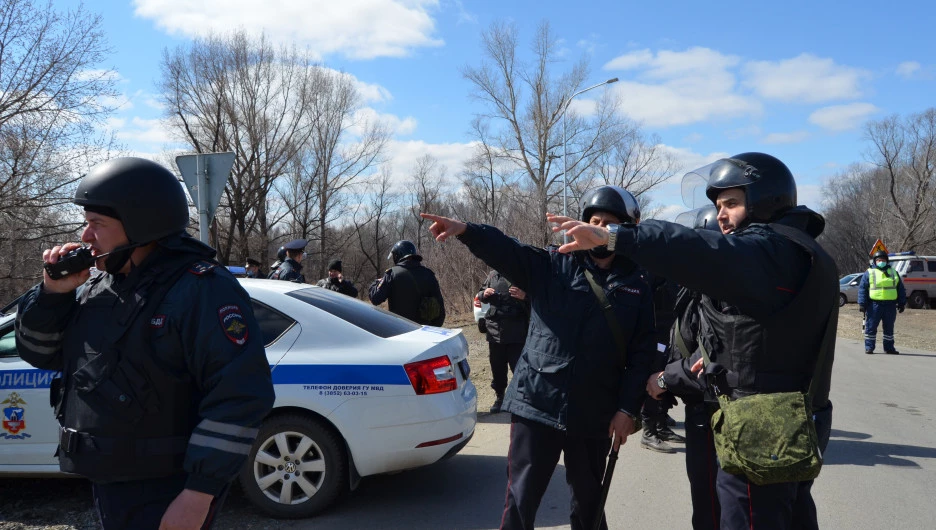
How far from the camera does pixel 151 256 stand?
2.21 m

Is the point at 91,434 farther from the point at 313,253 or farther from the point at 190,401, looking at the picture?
the point at 313,253

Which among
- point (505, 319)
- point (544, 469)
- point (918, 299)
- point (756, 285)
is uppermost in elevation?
point (756, 285)

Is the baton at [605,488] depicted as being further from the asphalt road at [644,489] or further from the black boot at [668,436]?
the black boot at [668,436]

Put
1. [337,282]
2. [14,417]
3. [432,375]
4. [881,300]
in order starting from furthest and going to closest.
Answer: [881,300] → [337,282] → [432,375] → [14,417]

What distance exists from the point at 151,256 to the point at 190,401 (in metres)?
0.50

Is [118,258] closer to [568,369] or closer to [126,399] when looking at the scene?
[126,399]

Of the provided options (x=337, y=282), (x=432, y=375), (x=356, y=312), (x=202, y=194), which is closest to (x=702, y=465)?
(x=432, y=375)

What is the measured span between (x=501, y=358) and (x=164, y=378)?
18.4 feet

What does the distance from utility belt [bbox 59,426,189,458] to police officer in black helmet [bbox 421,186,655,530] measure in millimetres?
1364

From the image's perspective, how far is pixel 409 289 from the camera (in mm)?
7371

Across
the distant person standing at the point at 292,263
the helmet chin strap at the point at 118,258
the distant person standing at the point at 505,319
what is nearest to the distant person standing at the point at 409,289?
the distant person standing at the point at 505,319

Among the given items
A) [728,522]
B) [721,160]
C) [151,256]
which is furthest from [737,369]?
[151,256]

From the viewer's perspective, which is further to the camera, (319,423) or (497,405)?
(497,405)

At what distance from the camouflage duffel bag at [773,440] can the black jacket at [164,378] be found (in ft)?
5.24
